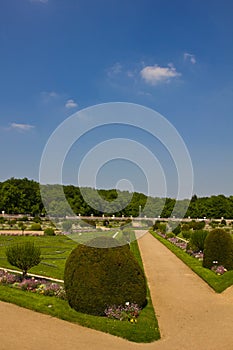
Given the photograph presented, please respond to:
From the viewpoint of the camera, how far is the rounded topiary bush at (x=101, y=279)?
887cm

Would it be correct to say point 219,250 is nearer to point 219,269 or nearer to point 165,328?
point 219,269

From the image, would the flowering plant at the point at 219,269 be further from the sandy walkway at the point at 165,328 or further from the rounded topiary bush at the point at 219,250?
the sandy walkway at the point at 165,328

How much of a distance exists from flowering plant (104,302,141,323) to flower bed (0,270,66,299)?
1.83 meters

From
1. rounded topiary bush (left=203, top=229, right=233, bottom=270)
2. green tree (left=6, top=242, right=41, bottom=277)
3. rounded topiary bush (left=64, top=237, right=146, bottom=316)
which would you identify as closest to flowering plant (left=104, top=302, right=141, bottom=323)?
rounded topiary bush (left=64, top=237, right=146, bottom=316)

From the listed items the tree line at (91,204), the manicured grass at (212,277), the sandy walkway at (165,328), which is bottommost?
the sandy walkway at (165,328)

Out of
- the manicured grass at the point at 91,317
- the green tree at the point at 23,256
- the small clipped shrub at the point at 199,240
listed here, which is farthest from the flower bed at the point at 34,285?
the small clipped shrub at the point at 199,240

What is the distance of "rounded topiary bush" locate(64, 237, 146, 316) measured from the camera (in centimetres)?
887

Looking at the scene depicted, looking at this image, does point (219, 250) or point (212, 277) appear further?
point (219, 250)

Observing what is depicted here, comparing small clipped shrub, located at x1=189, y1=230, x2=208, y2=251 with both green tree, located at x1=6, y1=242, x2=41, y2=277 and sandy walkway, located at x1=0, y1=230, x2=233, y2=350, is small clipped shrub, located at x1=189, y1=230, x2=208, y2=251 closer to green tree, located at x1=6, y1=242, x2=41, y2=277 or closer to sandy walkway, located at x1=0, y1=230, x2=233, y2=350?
sandy walkway, located at x1=0, y1=230, x2=233, y2=350

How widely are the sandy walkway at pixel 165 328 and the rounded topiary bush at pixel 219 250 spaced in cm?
294

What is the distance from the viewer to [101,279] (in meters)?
8.95

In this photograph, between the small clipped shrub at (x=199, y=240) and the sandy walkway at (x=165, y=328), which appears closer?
the sandy walkway at (x=165, y=328)

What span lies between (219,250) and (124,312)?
296 inches

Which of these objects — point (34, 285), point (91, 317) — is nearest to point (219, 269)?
point (34, 285)
